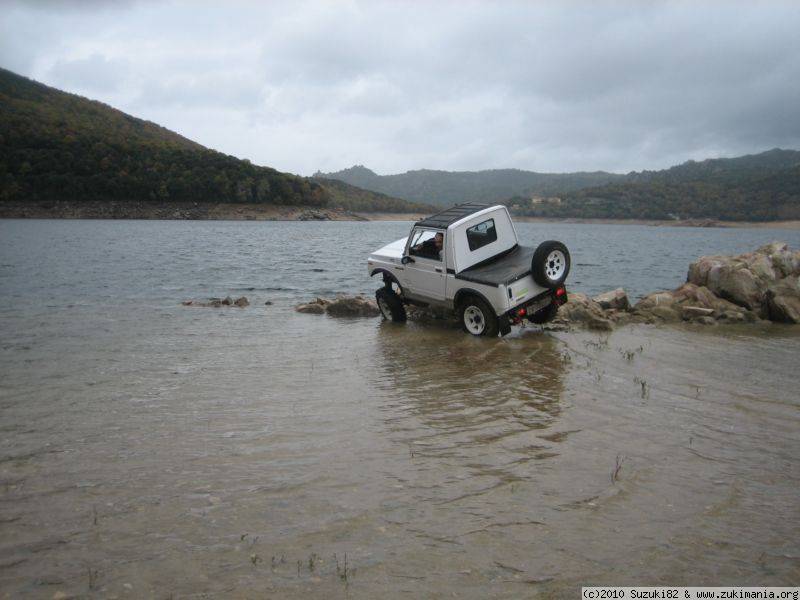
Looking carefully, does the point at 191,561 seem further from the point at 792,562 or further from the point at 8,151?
the point at 8,151

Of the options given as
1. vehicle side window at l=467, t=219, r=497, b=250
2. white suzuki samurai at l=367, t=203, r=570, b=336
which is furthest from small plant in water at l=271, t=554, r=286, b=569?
vehicle side window at l=467, t=219, r=497, b=250

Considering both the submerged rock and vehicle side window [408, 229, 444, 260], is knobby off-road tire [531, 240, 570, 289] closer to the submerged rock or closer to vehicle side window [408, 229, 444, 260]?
vehicle side window [408, 229, 444, 260]

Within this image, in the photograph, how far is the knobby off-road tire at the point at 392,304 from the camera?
1390 cm

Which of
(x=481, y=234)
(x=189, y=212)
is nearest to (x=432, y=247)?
(x=481, y=234)

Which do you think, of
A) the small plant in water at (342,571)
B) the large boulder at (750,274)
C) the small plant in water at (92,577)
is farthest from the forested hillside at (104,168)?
the small plant in water at (342,571)

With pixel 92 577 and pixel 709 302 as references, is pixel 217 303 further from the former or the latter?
pixel 709 302

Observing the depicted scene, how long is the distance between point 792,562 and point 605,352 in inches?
273

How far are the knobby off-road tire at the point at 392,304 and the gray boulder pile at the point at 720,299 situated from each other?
4.06 metres

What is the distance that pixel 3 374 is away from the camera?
8336 millimetres

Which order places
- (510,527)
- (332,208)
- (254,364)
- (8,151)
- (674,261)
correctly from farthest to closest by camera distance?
1. (332,208)
2. (8,151)
3. (674,261)
4. (254,364)
5. (510,527)

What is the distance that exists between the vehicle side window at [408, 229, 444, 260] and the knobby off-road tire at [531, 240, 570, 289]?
2154mm

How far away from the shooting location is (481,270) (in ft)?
38.4

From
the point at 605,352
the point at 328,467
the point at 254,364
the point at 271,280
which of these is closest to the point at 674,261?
the point at 271,280

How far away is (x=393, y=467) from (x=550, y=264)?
7.43m
